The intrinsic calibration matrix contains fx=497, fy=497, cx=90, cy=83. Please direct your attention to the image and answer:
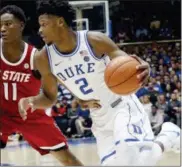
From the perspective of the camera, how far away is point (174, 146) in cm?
362

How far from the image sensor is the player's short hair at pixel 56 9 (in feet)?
11.8

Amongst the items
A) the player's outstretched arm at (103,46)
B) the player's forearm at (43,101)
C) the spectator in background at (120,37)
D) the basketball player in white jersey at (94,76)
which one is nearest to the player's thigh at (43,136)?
the player's forearm at (43,101)

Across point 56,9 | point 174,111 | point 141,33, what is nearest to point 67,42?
point 56,9

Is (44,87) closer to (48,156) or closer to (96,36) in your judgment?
(96,36)

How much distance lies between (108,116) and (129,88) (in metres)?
0.29

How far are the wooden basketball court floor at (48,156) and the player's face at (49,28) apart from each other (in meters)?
3.39

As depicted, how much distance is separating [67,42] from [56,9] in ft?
0.88

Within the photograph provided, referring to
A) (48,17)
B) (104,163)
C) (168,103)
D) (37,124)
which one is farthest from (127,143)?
(168,103)

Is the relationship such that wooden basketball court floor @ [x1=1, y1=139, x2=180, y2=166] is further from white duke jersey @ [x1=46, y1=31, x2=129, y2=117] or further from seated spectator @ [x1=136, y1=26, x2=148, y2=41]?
seated spectator @ [x1=136, y1=26, x2=148, y2=41]

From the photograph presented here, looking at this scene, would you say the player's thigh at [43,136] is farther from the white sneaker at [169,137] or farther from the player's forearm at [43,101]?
the white sneaker at [169,137]

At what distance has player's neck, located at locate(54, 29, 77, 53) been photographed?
358cm

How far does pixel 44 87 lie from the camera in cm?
384

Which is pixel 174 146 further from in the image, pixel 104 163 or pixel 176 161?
pixel 176 161

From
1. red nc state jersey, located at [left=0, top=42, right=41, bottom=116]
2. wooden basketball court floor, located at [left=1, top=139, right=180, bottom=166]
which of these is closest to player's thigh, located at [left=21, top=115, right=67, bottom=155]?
red nc state jersey, located at [left=0, top=42, right=41, bottom=116]
